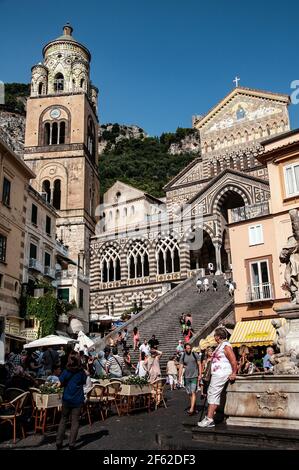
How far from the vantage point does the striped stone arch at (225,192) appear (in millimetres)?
34906

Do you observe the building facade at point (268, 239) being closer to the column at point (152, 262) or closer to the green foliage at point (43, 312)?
the green foliage at point (43, 312)

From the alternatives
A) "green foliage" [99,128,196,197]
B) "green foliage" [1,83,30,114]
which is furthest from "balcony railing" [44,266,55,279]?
"green foliage" [1,83,30,114]

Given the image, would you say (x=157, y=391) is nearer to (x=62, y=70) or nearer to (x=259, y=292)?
(x=259, y=292)

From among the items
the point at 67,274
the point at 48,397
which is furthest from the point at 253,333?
the point at 67,274

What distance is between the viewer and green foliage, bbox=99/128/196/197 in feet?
257

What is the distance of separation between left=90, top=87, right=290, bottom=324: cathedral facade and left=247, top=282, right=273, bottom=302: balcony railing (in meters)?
13.1

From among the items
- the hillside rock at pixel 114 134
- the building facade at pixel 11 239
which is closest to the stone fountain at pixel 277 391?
the building facade at pixel 11 239

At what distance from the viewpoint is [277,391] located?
6117mm

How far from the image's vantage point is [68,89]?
45656mm

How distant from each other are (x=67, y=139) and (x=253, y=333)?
1214 inches

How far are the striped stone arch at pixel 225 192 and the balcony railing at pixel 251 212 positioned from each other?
1264cm

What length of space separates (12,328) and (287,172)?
53.7ft

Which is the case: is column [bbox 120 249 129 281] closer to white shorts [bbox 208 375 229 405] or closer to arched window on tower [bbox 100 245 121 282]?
arched window on tower [bbox 100 245 121 282]
